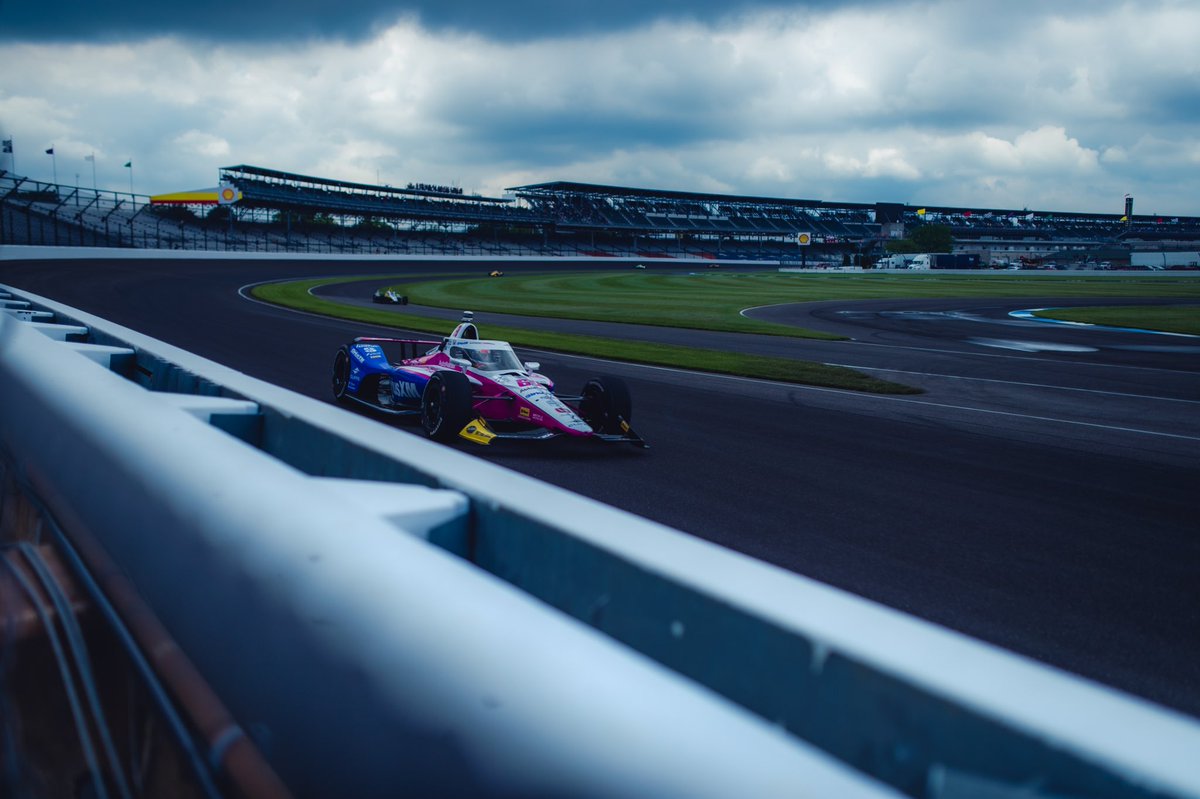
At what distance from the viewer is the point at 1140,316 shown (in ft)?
105

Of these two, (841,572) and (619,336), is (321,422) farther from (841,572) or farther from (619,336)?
(619,336)

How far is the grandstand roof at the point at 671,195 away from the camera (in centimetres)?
11094

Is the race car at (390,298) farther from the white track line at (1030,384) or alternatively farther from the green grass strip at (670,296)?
the white track line at (1030,384)

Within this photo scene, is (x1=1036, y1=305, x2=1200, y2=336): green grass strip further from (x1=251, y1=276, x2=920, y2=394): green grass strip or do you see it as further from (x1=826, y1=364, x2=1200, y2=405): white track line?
(x1=251, y1=276, x2=920, y2=394): green grass strip

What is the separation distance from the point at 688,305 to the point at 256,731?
36.2 meters

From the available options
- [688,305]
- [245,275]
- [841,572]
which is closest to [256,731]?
[841,572]

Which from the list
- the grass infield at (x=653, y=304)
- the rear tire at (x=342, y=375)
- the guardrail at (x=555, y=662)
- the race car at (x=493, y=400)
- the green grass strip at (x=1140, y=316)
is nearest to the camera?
the guardrail at (x=555, y=662)

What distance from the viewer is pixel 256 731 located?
1303mm

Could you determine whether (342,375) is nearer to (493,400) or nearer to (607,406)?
(493,400)

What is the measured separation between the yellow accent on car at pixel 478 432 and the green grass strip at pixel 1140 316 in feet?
82.0

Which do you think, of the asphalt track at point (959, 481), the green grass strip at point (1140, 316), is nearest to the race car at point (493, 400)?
the asphalt track at point (959, 481)

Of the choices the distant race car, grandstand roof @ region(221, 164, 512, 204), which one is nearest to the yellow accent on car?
the distant race car

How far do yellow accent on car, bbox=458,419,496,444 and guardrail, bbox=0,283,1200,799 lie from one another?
23.6ft

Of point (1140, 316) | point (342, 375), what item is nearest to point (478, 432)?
point (342, 375)
